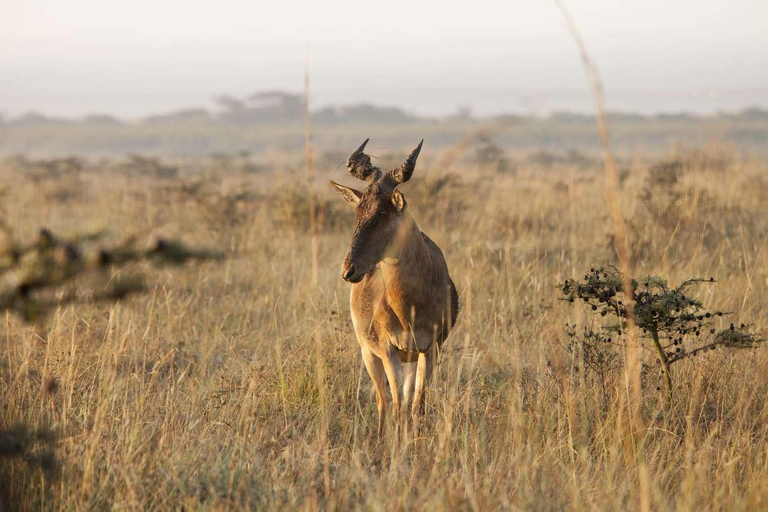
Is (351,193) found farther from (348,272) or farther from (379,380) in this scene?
(379,380)

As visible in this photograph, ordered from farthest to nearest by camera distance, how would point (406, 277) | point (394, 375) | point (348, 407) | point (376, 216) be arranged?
1. point (348, 407)
2. point (394, 375)
3. point (406, 277)
4. point (376, 216)

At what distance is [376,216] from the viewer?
527 centimetres

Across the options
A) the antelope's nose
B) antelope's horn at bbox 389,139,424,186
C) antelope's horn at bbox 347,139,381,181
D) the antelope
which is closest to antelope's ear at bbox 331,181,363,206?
the antelope

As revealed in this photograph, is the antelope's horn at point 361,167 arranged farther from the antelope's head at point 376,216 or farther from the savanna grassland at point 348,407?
the savanna grassland at point 348,407

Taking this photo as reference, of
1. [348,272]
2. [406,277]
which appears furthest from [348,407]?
[348,272]

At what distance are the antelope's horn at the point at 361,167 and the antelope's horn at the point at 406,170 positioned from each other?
0.13 meters

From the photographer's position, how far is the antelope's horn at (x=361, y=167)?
18.4ft

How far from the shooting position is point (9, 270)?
2865 mm

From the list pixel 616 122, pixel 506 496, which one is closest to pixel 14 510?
pixel 506 496

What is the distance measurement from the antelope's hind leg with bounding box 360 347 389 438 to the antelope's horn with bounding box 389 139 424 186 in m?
1.33

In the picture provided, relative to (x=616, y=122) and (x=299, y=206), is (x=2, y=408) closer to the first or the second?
(x=299, y=206)

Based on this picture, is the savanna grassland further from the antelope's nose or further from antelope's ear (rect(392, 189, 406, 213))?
antelope's ear (rect(392, 189, 406, 213))

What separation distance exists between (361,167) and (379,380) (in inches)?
62.4

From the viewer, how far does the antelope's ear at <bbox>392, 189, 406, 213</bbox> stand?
210 inches
